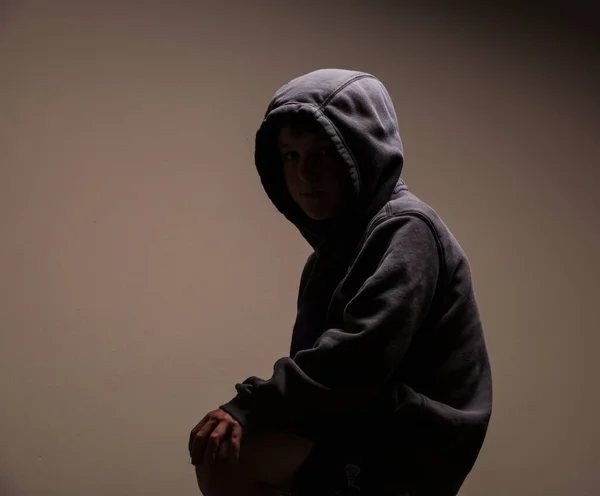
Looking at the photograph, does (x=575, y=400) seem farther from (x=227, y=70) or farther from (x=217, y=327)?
(x=227, y=70)

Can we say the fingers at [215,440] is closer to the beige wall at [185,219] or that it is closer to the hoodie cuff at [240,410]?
the hoodie cuff at [240,410]

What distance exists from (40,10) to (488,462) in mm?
1535

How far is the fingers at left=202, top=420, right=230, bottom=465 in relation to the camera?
0.98m

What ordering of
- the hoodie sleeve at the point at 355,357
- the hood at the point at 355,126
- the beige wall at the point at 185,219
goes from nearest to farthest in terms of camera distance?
the hoodie sleeve at the point at 355,357 < the hood at the point at 355,126 < the beige wall at the point at 185,219

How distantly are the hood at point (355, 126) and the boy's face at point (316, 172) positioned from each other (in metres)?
0.02

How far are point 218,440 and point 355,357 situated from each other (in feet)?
0.61

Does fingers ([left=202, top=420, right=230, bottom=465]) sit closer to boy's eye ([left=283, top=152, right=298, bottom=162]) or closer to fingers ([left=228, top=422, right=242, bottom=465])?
fingers ([left=228, top=422, right=242, bottom=465])

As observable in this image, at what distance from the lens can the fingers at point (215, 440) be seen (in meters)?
0.98

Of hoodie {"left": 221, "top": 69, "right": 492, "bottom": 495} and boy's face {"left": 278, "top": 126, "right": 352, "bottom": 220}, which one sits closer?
hoodie {"left": 221, "top": 69, "right": 492, "bottom": 495}

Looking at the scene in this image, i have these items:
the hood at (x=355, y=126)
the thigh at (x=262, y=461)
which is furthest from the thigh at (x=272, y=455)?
the hood at (x=355, y=126)

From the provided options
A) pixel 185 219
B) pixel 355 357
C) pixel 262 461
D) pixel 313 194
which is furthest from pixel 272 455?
pixel 185 219

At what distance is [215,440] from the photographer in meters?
0.98

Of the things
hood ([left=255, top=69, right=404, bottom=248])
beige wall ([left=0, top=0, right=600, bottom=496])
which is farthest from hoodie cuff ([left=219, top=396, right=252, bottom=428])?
beige wall ([left=0, top=0, right=600, bottom=496])

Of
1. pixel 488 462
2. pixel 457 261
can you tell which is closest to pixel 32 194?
pixel 457 261
